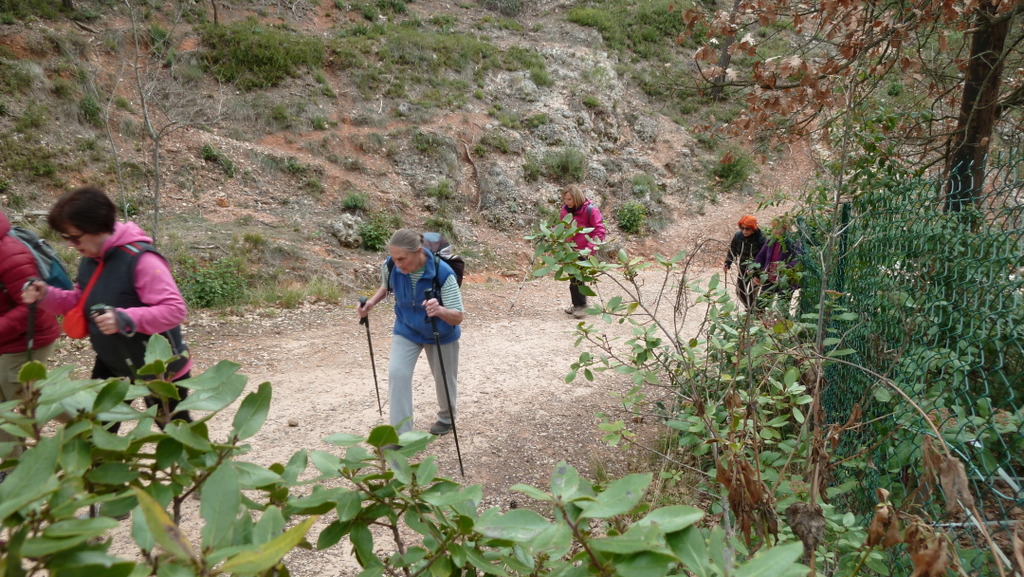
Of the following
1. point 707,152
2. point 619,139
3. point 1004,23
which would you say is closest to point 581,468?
point 1004,23

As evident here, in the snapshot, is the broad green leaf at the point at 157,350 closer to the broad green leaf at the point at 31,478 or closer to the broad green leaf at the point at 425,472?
the broad green leaf at the point at 31,478

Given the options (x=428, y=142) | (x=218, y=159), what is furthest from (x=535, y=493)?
(x=428, y=142)

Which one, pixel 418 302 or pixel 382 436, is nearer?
pixel 382 436

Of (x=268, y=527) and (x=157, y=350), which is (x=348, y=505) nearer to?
(x=268, y=527)

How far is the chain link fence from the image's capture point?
1.81m

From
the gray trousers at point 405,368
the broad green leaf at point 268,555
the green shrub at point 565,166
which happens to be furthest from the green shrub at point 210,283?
the green shrub at point 565,166

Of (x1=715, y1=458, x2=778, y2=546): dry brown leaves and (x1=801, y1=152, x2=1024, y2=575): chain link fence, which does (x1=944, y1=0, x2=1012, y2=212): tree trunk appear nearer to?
(x1=801, y1=152, x2=1024, y2=575): chain link fence

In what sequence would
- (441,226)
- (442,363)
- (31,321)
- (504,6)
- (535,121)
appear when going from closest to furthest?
(31,321)
(442,363)
(441,226)
(535,121)
(504,6)

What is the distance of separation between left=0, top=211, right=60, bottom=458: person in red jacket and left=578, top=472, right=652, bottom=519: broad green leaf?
3.42 metres

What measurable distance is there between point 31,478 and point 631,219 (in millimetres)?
16404

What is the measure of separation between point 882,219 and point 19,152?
13.9 m

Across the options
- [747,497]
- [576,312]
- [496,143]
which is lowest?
[576,312]

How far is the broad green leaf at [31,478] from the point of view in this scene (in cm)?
63

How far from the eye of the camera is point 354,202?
13203mm
